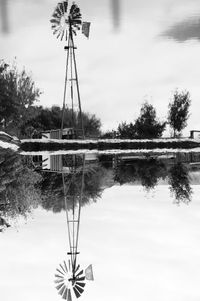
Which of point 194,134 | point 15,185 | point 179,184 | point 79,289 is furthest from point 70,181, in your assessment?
point 194,134

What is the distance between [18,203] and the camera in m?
15.8

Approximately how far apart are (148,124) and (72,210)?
1352 centimetres

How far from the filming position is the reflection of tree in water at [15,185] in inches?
599

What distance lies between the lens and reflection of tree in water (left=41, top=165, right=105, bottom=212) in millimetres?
15516

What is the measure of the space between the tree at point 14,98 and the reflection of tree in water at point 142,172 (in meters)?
6.92

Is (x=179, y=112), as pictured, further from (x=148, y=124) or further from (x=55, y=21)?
(x=55, y=21)

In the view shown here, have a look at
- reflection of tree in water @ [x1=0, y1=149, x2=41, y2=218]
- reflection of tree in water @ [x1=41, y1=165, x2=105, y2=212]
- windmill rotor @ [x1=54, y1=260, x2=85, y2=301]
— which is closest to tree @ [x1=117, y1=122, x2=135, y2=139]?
reflection of tree in water @ [x1=41, y1=165, x2=105, y2=212]

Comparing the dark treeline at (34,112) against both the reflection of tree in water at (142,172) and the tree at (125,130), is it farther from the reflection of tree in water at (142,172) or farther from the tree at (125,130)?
the reflection of tree in water at (142,172)

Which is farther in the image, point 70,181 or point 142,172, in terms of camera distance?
point 142,172

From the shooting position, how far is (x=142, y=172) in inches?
770

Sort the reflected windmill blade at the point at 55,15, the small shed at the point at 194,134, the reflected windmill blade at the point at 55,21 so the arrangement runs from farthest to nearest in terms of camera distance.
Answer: the small shed at the point at 194,134 → the reflected windmill blade at the point at 55,21 → the reflected windmill blade at the point at 55,15

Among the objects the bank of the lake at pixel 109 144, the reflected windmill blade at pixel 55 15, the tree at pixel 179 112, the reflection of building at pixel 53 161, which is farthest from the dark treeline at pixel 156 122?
the reflected windmill blade at pixel 55 15

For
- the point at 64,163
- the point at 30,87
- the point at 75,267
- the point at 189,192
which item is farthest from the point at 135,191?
the point at 30,87

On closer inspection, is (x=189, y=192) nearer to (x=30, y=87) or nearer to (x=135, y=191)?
(x=135, y=191)
